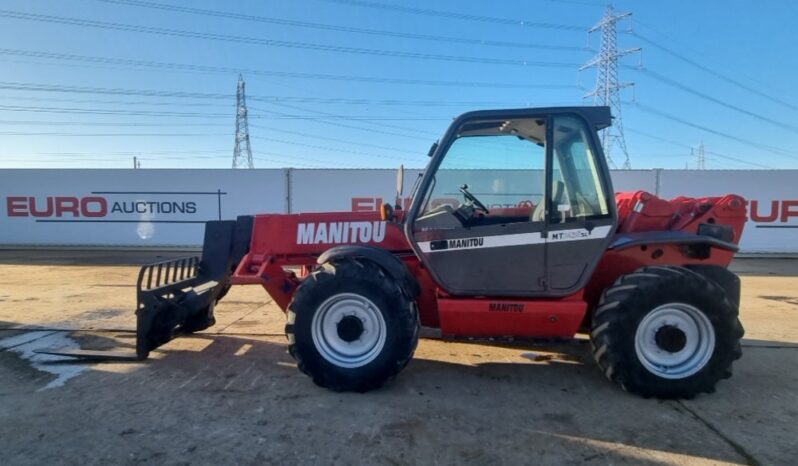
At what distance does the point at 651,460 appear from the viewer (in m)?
2.90

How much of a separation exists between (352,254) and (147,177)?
1417cm

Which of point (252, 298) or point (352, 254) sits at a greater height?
point (352, 254)

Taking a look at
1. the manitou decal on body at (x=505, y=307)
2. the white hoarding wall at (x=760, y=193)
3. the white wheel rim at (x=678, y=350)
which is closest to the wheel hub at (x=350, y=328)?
the manitou decal on body at (x=505, y=307)

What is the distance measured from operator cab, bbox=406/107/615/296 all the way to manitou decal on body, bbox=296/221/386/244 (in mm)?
476

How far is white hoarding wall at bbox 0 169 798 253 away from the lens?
1445 centimetres

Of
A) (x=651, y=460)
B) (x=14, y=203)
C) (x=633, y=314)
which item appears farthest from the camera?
(x=14, y=203)

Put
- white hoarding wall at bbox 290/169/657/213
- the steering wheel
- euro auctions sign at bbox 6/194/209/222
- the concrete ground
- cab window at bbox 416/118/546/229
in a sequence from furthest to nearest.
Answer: euro auctions sign at bbox 6/194/209/222, white hoarding wall at bbox 290/169/657/213, the steering wheel, cab window at bbox 416/118/546/229, the concrete ground

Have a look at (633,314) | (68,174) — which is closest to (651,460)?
(633,314)

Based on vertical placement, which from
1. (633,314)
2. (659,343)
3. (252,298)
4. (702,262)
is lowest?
(252,298)

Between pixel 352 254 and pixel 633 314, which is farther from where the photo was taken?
pixel 352 254

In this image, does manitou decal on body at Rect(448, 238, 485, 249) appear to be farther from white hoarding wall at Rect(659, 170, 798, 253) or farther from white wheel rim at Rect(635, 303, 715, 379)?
white hoarding wall at Rect(659, 170, 798, 253)

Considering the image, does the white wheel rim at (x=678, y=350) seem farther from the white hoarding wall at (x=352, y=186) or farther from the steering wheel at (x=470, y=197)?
the white hoarding wall at (x=352, y=186)

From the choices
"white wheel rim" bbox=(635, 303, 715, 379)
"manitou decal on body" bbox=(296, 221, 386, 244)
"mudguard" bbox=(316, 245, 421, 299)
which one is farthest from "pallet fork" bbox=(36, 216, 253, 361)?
"white wheel rim" bbox=(635, 303, 715, 379)

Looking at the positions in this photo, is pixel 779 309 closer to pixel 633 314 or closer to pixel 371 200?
pixel 633 314
